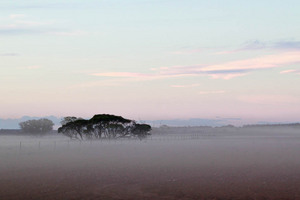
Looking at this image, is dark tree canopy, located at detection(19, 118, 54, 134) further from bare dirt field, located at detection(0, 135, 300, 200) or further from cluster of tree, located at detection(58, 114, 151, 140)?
bare dirt field, located at detection(0, 135, 300, 200)

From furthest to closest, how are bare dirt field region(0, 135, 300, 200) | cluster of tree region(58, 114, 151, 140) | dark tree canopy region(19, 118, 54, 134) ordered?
dark tree canopy region(19, 118, 54, 134) < cluster of tree region(58, 114, 151, 140) < bare dirt field region(0, 135, 300, 200)

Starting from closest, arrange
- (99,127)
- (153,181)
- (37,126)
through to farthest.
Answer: (153,181) < (99,127) < (37,126)

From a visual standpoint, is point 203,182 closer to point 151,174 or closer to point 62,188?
point 151,174

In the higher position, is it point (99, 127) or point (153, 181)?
point (99, 127)

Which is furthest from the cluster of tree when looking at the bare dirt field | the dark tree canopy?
the bare dirt field

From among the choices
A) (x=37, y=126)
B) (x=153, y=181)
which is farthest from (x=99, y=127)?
(x=153, y=181)

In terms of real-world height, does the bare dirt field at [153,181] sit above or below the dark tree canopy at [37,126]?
below

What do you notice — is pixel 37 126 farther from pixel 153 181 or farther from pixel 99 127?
pixel 153 181

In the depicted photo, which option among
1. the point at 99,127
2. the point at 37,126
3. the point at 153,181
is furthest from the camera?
the point at 37,126

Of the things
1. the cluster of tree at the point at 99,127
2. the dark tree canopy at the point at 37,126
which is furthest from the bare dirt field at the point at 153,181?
the dark tree canopy at the point at 37,126

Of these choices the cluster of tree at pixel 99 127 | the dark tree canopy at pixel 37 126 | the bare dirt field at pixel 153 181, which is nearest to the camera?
the bare dirt field at pixel 153 181

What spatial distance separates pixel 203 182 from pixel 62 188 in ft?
35.2

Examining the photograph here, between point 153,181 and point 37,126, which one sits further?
point 37,126

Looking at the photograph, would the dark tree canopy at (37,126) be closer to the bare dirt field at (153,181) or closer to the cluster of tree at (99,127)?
the cluster of tree at (99,127)
